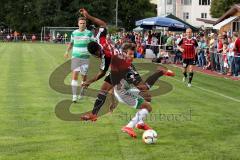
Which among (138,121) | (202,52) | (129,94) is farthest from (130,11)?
(138,121)

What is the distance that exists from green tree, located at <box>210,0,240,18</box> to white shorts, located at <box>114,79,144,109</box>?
228 feet

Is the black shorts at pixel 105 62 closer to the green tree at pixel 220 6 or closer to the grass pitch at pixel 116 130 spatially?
the grass pitch at pixel 116 130

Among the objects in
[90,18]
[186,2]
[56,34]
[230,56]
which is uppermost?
[186,2]

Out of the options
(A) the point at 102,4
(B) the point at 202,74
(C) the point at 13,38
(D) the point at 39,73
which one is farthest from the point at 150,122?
(A) the point at 102,4

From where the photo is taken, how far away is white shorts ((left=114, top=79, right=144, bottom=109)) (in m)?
9.78

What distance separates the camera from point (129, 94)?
32.3ft

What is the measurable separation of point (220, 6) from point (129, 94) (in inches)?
2930

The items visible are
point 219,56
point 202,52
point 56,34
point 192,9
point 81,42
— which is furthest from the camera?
point 192,9

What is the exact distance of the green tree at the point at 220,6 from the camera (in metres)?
Result: 79.1

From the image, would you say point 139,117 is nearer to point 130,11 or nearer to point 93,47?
point 93,47

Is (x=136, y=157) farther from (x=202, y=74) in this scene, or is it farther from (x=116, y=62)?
(x=202, y=74)

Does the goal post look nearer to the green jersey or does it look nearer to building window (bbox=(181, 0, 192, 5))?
building window (bbox=(181, 0, 192, 5))

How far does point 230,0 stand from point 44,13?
91.1ft

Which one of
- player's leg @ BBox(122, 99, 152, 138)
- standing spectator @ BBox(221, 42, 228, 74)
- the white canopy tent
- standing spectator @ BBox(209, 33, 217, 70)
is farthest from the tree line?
player's leg @ BBox(122, 99, 152, 138)
